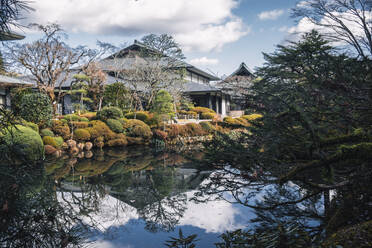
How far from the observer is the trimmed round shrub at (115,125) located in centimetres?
1614

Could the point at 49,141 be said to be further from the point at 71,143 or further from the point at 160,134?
the point at 160,134

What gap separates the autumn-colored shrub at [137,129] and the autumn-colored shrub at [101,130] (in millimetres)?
1241

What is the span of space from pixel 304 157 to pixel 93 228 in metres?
3.33

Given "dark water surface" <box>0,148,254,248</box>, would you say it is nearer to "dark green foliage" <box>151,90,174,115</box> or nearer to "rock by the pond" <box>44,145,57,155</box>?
"rock by the pond" <box>44,145,57,155</box>

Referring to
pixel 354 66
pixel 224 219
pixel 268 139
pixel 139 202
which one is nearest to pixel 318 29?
pixel 354 66

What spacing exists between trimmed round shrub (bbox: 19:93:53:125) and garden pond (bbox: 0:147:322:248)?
220 inches

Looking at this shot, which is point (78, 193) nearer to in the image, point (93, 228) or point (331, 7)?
point (93, 228)

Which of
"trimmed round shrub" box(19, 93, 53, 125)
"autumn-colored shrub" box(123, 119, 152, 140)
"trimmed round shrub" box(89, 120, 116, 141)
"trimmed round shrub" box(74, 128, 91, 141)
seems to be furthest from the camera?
"autumn-colored shrub" box(123, 119, 152, 140)

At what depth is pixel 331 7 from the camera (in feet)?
14.8

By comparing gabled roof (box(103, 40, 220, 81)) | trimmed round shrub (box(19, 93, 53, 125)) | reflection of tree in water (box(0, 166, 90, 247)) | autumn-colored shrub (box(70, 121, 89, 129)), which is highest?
gabled roof (box(103, 40, 220, 81))

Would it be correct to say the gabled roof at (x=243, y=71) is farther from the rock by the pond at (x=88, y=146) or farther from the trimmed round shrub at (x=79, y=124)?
the rock by the pond at (x=88, y=146)

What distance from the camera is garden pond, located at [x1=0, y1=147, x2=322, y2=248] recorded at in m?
3.06

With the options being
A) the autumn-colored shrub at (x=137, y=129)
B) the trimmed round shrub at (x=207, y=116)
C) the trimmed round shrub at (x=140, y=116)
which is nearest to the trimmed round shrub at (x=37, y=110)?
the autumn-colored shrub at (x=137, y=129)

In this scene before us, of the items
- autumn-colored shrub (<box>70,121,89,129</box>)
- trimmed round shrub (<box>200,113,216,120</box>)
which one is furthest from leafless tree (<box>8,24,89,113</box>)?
trimmed round shrub (<box>200,113,216,120</box>)
